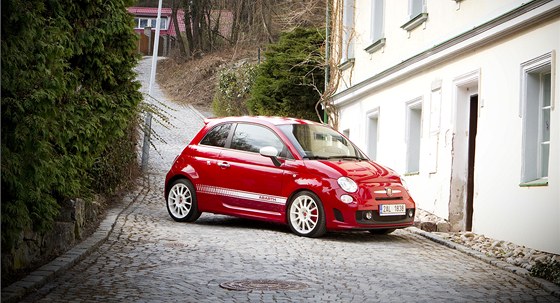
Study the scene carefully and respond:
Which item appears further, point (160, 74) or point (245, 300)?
point (160, 74)

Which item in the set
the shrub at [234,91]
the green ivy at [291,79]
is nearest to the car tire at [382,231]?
the green ivy at [291,79]

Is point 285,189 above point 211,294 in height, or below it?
above

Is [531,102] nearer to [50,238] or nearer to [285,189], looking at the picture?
[285,189]

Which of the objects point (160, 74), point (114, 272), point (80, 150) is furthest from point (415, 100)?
point (160, 74)

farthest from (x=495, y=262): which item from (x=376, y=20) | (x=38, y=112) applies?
(x=376, y=20)

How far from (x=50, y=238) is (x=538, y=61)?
7.14 metres

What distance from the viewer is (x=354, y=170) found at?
14.2 m

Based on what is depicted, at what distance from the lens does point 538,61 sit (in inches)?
529

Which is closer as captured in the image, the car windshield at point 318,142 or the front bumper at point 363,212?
the front bumper at point 363,212

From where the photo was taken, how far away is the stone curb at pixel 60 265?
833 centimetres

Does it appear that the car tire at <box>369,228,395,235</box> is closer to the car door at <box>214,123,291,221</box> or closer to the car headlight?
the car headlight

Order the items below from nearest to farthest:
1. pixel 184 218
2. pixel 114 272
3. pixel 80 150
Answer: pixel 114 272, pixel 80 150, pixel 184 218

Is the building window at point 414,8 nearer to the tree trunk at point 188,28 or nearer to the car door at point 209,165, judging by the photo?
the car door at point 209,165

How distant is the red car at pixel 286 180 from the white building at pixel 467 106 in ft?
5.55
